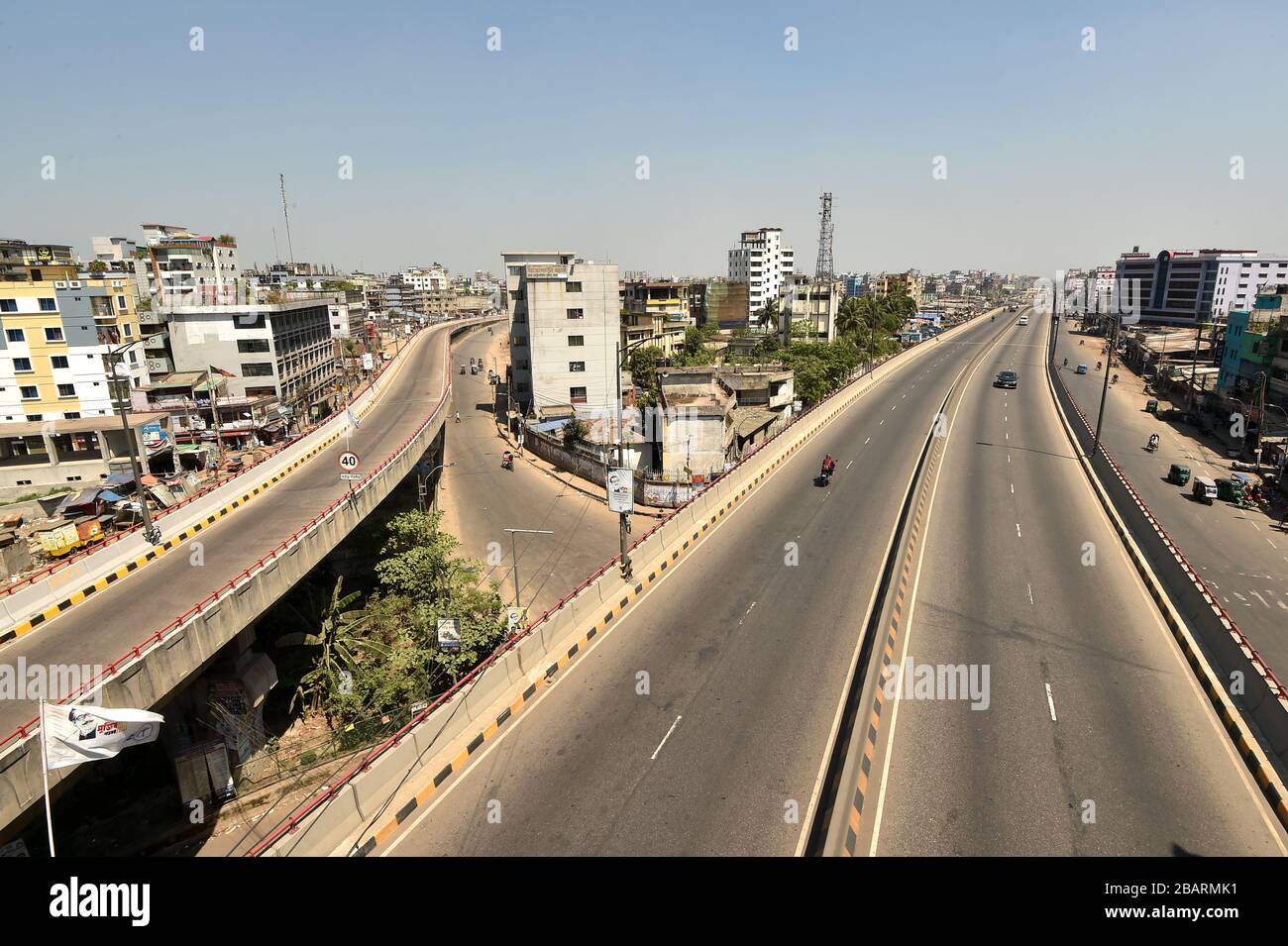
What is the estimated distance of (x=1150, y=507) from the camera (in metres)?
40.9

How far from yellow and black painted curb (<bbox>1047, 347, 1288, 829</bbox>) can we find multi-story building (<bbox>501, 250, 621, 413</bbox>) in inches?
1838

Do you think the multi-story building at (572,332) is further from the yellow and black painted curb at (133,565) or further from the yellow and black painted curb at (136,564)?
the yellow and black painted curb at (133,565)

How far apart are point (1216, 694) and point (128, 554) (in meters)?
33.4

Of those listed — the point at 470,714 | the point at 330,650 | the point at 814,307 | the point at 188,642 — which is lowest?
the point at 330,650

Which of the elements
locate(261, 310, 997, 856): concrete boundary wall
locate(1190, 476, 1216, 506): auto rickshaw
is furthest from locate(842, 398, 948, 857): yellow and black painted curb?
locate(1190, 476, 1216, 506): auto rickshaw

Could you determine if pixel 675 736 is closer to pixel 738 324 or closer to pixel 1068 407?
pixel 1068 407

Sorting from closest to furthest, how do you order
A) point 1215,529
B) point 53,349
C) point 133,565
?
1. point 133,565
2. point 1215,529
3. point 53,349

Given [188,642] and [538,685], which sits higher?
[188,642]

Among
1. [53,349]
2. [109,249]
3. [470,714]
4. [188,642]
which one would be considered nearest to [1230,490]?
[470,714]

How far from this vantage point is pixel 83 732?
40.8 feet

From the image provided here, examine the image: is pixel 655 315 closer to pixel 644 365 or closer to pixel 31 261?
pixel 644 365

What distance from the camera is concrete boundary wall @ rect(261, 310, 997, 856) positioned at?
1226cm

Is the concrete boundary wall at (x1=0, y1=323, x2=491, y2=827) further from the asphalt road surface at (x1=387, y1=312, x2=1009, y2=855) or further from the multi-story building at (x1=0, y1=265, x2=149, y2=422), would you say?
the multi-story building at (x1=0, y1=265, x2=149, y2=422)
